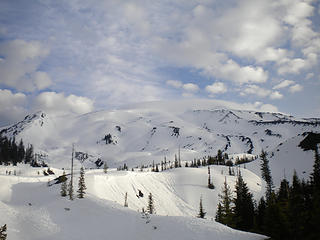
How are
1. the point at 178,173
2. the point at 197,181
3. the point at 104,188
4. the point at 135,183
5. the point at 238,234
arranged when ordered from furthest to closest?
1. the point at 178,173
2. the point at 197,181
3. the point at 135,183
4. the point at 104,188
5. the point at 238,234

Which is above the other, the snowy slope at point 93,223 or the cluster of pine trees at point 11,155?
the cluster of pine trees at point 11,155

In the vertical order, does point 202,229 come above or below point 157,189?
above

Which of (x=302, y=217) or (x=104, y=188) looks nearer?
(x=302, y=217)

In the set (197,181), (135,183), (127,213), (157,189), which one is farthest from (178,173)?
(127,213)

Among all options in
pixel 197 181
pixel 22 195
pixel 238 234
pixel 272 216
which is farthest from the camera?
pixel 197 181

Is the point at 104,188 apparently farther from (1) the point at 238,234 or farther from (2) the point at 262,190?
(2) the point at 262,190

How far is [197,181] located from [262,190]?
32819 millimetres

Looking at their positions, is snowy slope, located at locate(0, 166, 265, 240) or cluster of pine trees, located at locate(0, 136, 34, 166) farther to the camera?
cluster of pine trees, located at locate(0, 136, 34, 166)

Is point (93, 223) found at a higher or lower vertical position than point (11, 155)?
lower

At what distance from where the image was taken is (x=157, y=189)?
90750mm

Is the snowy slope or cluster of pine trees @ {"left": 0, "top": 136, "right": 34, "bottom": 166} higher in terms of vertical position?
cluster of pine trees @ {"left": 0, "top": 136, "right": 34, "bottom": 166}

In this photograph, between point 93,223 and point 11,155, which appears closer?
point 93,223

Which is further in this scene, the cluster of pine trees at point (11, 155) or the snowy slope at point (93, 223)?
the cluster of pine trees at point (11, 155)

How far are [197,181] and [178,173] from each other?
36.6 feet
